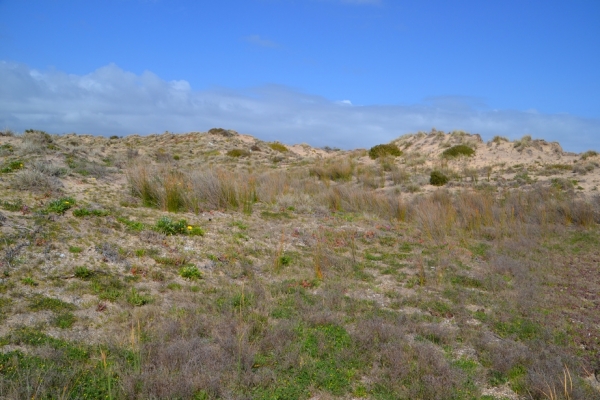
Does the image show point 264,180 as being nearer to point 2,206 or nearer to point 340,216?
point 340,216

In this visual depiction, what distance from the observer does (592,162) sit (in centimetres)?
2003

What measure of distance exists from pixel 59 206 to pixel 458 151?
74.7ft

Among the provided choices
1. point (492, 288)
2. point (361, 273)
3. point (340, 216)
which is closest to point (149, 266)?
point (361, 273)

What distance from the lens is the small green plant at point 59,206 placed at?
26.7 ft

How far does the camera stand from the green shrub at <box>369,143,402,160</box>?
93.4 ft

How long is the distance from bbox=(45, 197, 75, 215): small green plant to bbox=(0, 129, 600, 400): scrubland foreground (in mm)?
37

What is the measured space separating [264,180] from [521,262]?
9.88 metres

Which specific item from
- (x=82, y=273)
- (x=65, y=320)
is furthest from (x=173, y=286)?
(x=65, y=320)

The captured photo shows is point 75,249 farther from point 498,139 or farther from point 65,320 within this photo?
point 498,139

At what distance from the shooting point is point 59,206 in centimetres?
822

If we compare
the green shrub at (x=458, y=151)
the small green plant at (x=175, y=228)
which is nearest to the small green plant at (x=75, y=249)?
the small green plant at (x=175, y=228)

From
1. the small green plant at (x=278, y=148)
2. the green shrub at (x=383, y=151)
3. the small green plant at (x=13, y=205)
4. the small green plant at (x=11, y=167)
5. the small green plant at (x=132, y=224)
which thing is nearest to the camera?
the small green plant at (x=13, y=205)

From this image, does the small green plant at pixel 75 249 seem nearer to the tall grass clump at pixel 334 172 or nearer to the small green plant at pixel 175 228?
the small green plant at pixel 175 228

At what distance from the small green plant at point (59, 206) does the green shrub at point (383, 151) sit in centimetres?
2182
